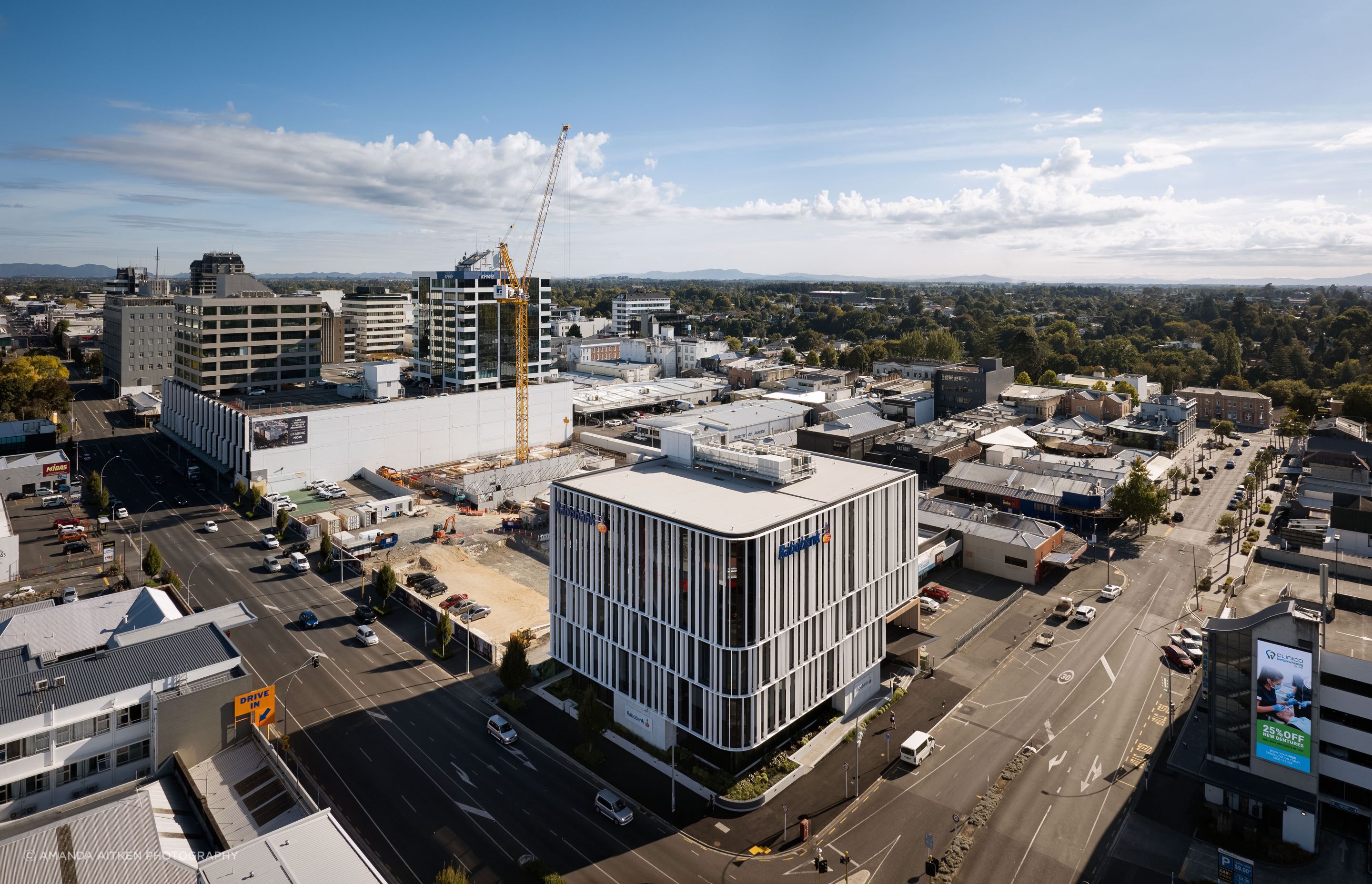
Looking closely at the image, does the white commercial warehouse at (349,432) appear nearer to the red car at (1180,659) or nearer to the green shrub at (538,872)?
the green shrub at (538,872)

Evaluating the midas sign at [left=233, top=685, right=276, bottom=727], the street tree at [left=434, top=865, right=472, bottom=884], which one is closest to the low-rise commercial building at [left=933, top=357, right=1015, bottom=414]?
the midas sign at [left=233, top=685, right=276, bottom=727]

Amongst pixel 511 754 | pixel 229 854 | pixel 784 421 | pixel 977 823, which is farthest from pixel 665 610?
pixel 784 421

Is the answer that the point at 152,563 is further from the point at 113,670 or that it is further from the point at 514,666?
the point at 514,666

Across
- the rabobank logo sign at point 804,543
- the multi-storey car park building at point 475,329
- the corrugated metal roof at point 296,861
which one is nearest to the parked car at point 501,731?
the corrugated metal roof at point 296,861

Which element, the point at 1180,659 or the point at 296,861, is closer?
the point at 296,861

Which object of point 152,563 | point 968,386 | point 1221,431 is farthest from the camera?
point 968,386

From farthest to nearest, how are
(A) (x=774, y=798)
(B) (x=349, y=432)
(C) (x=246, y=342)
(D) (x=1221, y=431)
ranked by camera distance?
1. (D) (x=1221, y=431)
2. (C) (x=246, y=342)
3. (B) (x=349, y=432)
4. (A) (x=774, y=798)

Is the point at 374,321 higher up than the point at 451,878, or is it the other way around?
the point at 374,321

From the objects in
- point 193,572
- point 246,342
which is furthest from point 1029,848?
point 246,342
